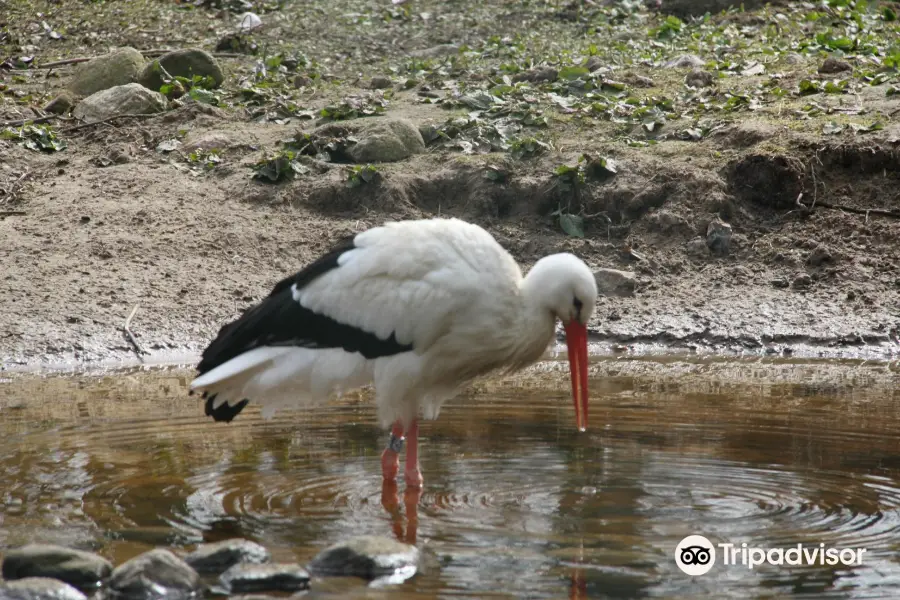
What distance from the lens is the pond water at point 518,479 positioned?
451cm

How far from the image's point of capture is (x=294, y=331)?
19.2 ft

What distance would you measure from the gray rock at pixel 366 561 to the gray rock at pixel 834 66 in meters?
8.20

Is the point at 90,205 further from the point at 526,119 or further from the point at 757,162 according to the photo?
the point at 757,162

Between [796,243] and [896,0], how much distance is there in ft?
22.7

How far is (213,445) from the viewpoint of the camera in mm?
6336

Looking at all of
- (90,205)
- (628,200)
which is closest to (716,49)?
(628,200)

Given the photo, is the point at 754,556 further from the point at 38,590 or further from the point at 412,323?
the point at 38,590

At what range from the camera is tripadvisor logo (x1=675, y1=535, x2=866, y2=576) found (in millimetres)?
4508

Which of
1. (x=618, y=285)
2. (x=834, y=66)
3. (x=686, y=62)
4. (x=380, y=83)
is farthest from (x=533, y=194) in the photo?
(x=834, y=66)

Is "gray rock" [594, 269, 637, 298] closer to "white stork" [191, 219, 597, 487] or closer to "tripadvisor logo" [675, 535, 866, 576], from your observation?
"white stork" [191, 219, 597, 487]

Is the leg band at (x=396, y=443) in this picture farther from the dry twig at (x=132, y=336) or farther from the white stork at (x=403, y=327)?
the dry twig at (x=132, y=336)

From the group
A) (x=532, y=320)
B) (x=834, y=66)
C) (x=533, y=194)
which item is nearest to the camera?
(x=532, y=320)

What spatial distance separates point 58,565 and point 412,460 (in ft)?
6.24

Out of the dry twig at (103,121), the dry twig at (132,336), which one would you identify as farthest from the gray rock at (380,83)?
the dry twig at (132,336)
